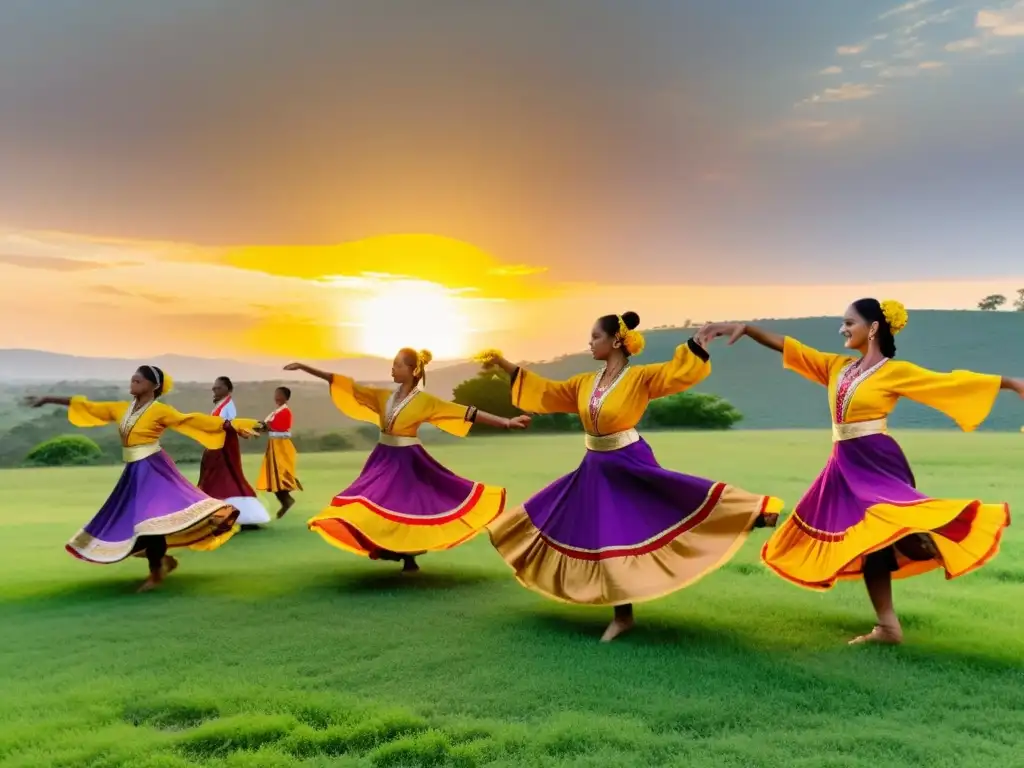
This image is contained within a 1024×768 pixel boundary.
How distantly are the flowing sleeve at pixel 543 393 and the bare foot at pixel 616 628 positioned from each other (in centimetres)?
141

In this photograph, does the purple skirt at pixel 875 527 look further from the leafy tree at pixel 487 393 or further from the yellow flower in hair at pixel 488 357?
the leafy tree at pixel 487 393

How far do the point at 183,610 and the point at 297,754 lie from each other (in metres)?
2.91

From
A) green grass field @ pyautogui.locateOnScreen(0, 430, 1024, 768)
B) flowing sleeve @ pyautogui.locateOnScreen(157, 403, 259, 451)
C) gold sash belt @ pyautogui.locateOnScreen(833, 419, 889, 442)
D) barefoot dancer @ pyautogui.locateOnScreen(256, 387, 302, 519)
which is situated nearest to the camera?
green grass field @ pyautogui.locateOnScreen(0, 430, 1024, 768)

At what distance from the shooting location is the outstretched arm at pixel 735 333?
16.9ft

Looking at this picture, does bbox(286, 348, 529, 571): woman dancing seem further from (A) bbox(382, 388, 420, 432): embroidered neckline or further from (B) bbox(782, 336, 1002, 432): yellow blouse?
(B) bbox(782, 336, 1002, 432): yellow blouse

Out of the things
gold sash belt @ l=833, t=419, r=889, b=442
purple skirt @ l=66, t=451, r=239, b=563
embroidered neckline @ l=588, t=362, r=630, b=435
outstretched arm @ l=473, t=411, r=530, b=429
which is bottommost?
purple skirt @ l=66, t=451, r=239, b=563

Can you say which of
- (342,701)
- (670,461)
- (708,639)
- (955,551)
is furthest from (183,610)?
(670,461)

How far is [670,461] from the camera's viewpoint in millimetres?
16969

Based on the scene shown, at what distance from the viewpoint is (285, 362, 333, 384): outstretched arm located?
709 centimetres

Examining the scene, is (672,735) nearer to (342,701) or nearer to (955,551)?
(342,701)

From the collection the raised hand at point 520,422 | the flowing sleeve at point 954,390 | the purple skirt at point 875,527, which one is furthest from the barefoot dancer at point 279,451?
the flowing sleeve at point 954,390

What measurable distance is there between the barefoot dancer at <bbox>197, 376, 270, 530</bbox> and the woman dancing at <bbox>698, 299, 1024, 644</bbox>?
260 inches

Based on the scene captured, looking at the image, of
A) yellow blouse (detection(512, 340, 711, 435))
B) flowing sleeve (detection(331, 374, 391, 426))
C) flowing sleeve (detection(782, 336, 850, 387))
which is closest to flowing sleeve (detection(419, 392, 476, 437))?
flowing sleeve (detection(331, 374, 391, 426))

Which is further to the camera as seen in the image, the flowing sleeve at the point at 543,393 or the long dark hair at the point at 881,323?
the flowing sleeve at the point at 543,393
